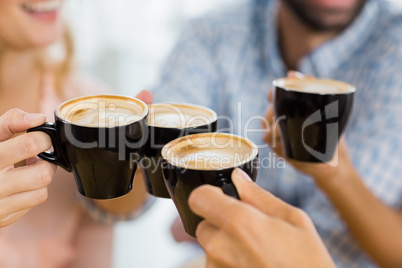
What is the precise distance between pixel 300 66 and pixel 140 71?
66.6 inches

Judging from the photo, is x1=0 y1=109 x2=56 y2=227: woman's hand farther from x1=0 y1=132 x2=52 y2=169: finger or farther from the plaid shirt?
the plaid shirt

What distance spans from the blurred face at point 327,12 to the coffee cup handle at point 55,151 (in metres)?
1.01

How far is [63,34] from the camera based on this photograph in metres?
1.55

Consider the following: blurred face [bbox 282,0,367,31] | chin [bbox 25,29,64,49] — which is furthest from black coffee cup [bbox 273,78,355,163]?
chin [bbox 25,29,64,49]

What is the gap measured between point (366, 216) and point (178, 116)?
579 mm

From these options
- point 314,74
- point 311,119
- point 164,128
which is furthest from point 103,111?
point 314,74

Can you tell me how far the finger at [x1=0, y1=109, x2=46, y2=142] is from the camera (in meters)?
0.57

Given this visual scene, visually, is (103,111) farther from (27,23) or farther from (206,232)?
(27,23)

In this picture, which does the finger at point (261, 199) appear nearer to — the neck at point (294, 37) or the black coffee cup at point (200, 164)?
the black coffee cup at point (200, 164)

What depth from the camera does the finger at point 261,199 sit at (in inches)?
19.5

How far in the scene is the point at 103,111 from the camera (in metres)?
0.66

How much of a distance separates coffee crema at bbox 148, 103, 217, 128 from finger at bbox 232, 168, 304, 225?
175 millimetres

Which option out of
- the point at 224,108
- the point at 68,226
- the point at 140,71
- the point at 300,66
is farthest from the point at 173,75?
the point at 140,71

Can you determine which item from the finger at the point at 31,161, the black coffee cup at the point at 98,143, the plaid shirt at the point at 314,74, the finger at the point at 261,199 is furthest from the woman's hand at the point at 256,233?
the plaid shirt at the point at 314,74
